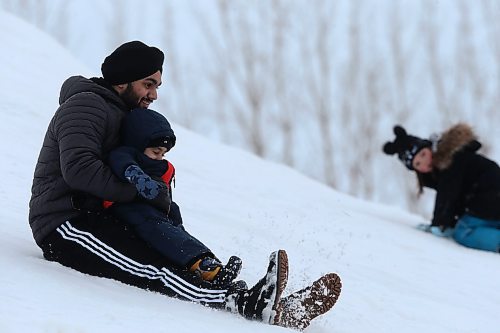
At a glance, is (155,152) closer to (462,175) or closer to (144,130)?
(144,130)

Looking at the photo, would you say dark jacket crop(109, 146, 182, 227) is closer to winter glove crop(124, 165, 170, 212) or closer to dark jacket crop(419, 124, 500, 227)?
winter glove crop(124, 165, 170, 212)

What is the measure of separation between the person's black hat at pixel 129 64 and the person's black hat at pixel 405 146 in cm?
445

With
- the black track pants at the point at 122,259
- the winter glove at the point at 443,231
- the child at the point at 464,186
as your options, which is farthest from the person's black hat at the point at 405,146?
the black track pants at the point at 122,259

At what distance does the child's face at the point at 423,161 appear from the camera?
786 cm

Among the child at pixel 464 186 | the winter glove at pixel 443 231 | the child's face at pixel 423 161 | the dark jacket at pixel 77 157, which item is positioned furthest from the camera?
the winter glove at pixel 443 231

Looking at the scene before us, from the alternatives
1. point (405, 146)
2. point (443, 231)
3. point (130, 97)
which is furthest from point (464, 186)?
point (130, 97)

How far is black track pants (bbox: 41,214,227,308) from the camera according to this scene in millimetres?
3656

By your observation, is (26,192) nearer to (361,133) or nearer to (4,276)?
(4,276)

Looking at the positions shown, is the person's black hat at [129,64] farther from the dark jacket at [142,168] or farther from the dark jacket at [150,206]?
the dark jacket at [142,168]

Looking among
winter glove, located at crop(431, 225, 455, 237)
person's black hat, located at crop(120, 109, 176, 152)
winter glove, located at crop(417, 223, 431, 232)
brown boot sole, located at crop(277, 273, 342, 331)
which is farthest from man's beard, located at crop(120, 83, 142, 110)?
winter glove, located at crop(417, 223, 431, 232)

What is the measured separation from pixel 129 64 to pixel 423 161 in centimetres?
458

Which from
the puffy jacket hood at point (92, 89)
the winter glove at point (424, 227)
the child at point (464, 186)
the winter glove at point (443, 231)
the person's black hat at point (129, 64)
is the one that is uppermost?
the child at point (464, 186)

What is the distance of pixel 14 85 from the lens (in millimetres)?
8758

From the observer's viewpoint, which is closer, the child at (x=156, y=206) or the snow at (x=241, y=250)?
the snow at (x=241, y=250)
